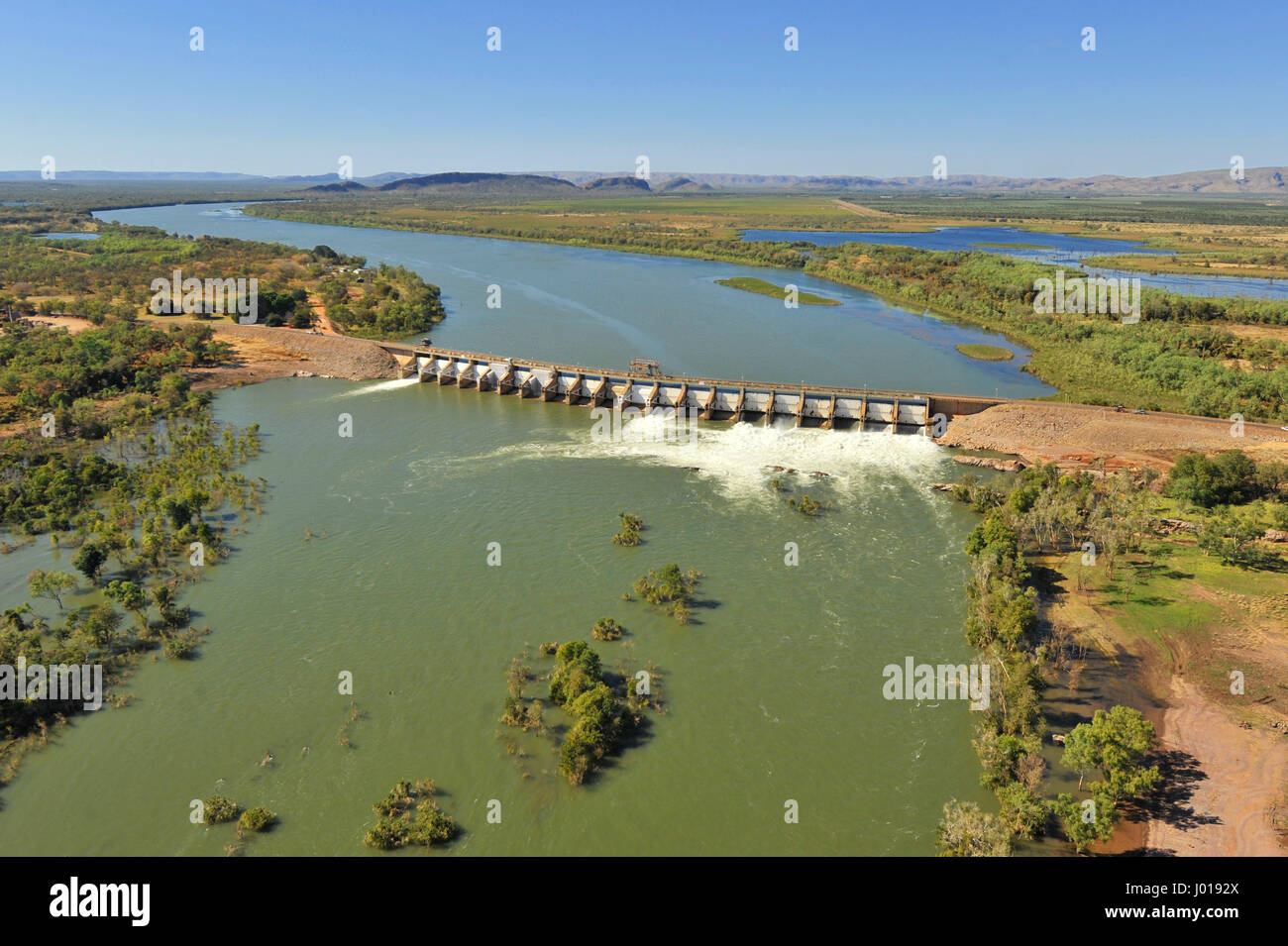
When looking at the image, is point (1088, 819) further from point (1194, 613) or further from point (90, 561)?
point (90, 561)

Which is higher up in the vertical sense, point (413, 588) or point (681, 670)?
point (413, 588)

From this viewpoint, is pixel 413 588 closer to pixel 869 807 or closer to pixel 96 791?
pixel 96 791

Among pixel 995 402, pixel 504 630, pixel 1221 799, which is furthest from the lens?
pixel 995 402

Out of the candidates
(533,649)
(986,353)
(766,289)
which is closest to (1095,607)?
(533,649)

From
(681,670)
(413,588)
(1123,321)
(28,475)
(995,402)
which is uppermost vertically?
(1123,321)

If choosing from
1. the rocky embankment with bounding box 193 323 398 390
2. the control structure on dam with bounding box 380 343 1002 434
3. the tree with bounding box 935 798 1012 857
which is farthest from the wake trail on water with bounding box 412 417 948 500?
the rocky embankment with bounding box 193 323 398 390
